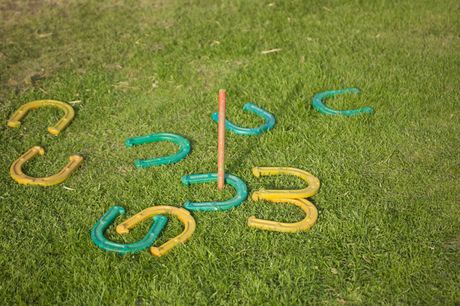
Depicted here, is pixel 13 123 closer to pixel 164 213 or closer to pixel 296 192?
pixel 164 213

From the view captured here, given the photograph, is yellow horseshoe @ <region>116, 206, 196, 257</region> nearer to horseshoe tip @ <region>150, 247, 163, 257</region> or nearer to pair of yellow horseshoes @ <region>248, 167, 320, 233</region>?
horseshoe tip @ <region>150, 247, 163, 257</region>

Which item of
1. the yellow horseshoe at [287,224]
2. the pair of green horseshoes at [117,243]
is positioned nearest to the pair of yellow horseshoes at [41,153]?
the pair of green horseshoes at [117,243]

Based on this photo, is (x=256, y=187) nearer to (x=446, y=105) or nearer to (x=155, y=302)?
(x=155, y=302)

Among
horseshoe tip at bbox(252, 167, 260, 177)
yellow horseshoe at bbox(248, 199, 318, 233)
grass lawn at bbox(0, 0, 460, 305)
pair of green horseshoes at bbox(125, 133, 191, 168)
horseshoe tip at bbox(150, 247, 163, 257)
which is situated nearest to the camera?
grass lawn at bbox(0, 0, 460, 305)

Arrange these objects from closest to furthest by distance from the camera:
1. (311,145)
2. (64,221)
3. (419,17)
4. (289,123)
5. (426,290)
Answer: (426,290) → (64,221) → (311,145) → (289,123) → (419,17)

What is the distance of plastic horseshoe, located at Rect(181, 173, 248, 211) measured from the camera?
158 inches

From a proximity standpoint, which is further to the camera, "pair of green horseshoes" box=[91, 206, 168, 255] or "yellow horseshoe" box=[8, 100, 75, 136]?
"yellow horseshoe" box=[8, 100, 75, 136]

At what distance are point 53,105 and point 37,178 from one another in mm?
1349

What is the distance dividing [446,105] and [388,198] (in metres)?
1.71

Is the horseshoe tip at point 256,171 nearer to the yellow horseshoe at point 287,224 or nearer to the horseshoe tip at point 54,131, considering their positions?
the yellow horseshoe at point 287,224

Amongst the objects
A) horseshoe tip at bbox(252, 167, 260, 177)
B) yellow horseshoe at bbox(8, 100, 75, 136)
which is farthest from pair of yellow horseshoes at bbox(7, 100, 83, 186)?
horseshoe tip at bbox(252, 167, 260, 177)

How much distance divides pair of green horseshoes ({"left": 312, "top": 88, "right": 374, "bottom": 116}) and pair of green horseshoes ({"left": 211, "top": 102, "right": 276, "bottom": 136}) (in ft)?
1.67

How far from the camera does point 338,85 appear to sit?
565 centimetres

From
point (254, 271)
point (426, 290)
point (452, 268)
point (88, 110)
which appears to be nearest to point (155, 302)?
point (254, 271)
